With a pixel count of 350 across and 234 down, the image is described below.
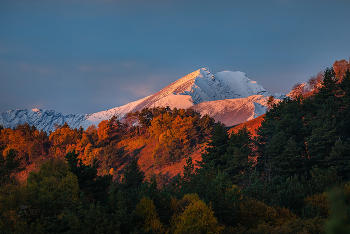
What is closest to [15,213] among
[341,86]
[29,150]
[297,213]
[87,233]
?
[87,233]

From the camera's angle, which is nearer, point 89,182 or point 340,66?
point 89,182

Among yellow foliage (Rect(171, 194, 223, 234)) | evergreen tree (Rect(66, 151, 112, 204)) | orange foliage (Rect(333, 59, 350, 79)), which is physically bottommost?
yellow foliage (Rect(171, 194, 223, 234))

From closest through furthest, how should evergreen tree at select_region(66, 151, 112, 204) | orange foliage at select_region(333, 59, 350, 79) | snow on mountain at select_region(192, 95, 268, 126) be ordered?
evergreen tree at select_region(66, 151, 112, 204) → orange foliage at select_region(333, 59, 350, 79) → snow on mountain at select_region(192, 95, 268, 126)

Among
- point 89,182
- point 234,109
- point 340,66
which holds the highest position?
point 340,66

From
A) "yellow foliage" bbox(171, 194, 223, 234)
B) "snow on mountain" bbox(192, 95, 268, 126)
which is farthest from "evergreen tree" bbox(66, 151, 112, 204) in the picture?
"snow on mountain" bbox(192, 95, 268, 126)

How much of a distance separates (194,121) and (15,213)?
4705cm

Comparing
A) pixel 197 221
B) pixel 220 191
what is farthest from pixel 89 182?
pixel 220 191

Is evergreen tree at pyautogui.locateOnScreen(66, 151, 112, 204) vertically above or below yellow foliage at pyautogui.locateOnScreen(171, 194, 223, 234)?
above

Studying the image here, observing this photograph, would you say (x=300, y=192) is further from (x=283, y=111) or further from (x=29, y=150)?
(x=29, y=150)

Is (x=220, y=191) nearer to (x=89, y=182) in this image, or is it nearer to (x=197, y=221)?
(x=197, y=221)

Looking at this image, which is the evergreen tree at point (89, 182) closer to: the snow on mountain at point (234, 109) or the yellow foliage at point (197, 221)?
the yellow foliage at point (197, 221)

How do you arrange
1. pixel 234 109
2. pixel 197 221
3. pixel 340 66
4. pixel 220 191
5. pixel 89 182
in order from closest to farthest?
pixel 197 221, pixel 220 191, pixel 89 182, pixel 340 66, pixel 234 109

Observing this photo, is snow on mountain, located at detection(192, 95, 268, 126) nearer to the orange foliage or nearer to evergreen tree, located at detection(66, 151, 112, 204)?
the orange foliage

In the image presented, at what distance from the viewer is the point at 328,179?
22438 mm
